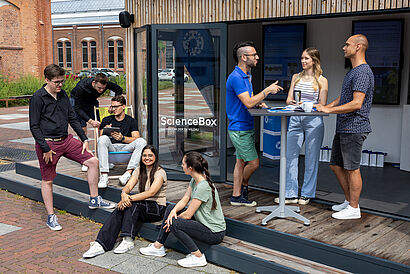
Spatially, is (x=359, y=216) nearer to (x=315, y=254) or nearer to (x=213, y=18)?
(x=315, y=254)

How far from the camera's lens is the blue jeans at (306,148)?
504cm

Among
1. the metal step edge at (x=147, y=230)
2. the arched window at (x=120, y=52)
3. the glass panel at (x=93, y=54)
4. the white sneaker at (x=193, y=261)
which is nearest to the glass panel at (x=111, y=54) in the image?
the arched window at (x=120, y=52)

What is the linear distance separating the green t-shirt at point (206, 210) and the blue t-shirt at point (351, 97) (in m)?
1.44

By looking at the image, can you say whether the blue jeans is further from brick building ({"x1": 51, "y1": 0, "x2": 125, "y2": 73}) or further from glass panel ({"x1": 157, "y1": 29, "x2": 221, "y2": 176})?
brick building ({"x1": 51, "y1": 0, "x2": 125, "y2": 73})

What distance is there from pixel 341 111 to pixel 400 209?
1.49 meters

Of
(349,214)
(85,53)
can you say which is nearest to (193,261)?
(349,214)

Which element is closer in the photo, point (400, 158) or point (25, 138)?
point (400, 158)

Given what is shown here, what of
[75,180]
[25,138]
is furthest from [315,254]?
[25,138]

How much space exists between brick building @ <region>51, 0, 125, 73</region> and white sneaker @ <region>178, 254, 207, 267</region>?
40.8 meters

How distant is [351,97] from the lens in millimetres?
4469

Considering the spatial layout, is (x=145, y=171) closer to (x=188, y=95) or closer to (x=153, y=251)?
(x=153, y=251)

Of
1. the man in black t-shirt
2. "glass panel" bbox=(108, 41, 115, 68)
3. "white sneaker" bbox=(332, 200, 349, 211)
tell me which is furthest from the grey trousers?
"glass panel" bbox=(108, 41, 115, 68)

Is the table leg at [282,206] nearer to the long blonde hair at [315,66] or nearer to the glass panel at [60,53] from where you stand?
the long blonde hair at [315,66]

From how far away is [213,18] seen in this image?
247 inches
